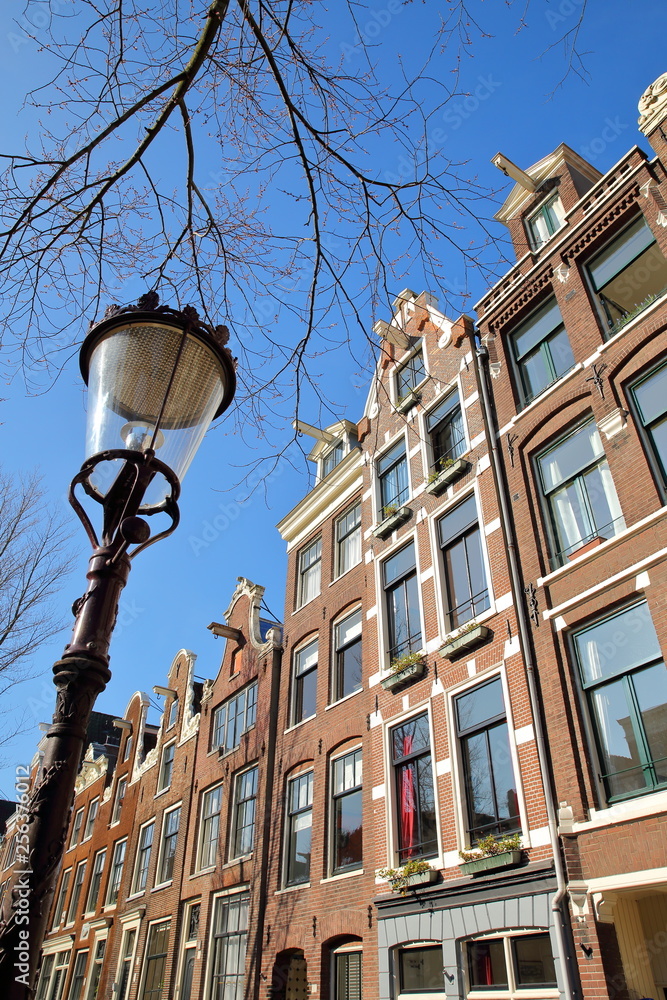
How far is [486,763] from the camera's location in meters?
11.6

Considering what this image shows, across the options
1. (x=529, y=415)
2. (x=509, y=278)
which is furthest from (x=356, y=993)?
(x=509, y=278)

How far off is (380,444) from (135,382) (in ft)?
51.7

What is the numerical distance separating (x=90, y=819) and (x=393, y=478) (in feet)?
83.1

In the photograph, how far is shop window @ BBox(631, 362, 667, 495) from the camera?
1058cm

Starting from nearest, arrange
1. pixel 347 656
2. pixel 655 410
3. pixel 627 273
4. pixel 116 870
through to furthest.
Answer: pixel 655 410 → pixel 627 273 → pixel 347 656 → pixel 116 870

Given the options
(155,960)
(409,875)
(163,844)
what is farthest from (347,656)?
(155,960)

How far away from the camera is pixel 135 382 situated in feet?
10.4

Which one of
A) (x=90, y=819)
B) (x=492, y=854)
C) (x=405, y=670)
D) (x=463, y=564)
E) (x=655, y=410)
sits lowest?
(x=492, y=854)

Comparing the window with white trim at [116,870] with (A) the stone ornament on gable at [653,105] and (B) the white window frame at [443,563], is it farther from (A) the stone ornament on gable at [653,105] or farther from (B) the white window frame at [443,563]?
(A) the stone ornament on gable at [653,105]

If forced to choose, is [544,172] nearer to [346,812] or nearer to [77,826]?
[346,812]

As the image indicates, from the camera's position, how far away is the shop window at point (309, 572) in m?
20.4

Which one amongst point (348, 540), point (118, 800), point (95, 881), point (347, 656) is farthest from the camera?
point (118, 800)

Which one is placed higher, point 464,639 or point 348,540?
point 348,540

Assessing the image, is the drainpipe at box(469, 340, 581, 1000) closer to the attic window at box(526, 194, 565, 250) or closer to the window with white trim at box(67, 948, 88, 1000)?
the attic window at box(526, 194, 565, 250)
